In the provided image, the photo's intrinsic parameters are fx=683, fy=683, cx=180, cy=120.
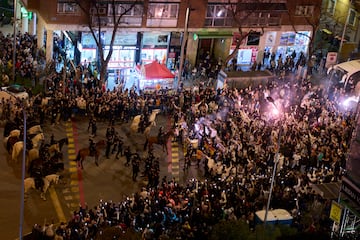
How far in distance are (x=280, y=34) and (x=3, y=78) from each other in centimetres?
2552

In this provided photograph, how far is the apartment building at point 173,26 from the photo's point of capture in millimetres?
52812

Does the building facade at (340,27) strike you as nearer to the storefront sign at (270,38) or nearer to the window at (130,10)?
the storefront sign at (270,38)

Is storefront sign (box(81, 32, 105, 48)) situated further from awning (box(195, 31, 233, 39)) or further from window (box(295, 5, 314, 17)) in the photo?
window (box(295, 5, 314, 17))

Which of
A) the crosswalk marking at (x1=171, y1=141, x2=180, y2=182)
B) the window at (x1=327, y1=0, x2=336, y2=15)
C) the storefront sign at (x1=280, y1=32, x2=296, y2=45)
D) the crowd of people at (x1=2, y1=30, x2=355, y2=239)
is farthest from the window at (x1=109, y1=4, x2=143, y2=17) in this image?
the window at (x1=327, y1=0, x2=336, y2=15)

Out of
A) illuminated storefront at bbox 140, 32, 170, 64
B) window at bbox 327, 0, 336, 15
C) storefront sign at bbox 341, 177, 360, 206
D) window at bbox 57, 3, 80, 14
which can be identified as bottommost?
storefront sign at bbox 341, 177, 360, 206

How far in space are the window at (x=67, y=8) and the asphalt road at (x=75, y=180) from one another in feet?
32.8

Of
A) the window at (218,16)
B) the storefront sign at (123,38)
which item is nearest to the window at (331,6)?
the window at (218,16)

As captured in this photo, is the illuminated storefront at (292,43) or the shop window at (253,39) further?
the illuminated storefront at (292,43)

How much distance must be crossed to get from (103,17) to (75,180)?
17.6 meters

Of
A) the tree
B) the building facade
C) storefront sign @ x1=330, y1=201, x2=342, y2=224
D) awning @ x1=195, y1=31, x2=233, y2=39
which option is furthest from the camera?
the building facade

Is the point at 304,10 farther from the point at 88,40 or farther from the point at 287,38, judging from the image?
the point at 88,40

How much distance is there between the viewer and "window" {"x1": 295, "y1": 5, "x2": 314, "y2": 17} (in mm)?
59375

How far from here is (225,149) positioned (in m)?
41.5

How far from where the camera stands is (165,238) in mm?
30812
